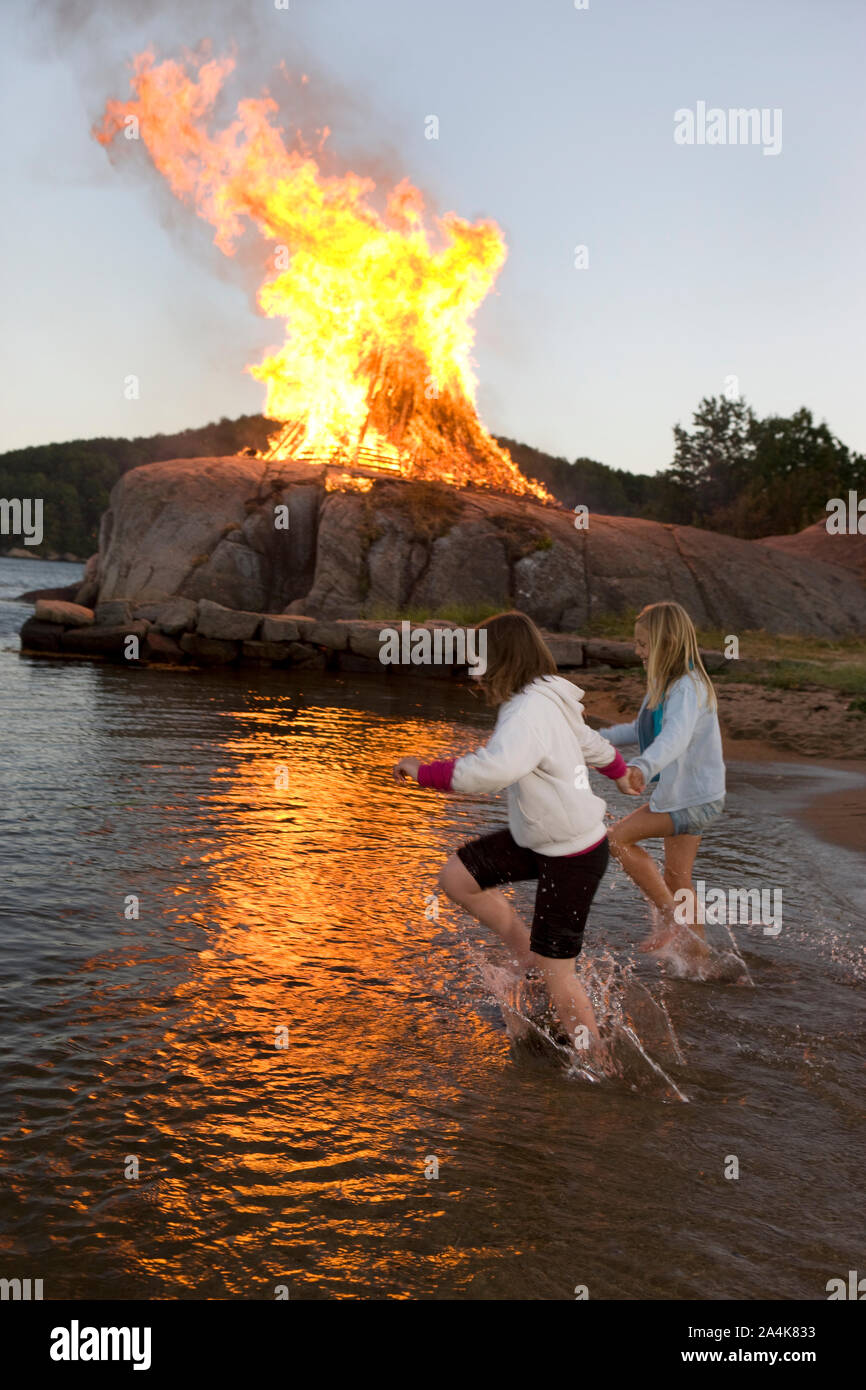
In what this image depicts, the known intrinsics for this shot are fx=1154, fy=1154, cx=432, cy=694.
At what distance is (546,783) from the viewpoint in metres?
4.55

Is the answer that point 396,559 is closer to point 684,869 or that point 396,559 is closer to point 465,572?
point 465,572

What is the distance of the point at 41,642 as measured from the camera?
23.6 m

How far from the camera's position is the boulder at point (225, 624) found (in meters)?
23.5

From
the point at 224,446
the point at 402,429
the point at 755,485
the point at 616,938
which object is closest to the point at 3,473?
the point at 224,446

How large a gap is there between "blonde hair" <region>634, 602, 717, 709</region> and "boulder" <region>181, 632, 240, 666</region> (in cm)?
1832

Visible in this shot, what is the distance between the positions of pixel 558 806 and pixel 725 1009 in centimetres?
172

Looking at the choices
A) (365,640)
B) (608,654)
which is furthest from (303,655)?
(608,654)

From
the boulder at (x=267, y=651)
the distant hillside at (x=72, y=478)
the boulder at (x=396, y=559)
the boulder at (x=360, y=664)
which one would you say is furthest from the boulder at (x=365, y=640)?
the distant hillside at (x=72, y=478)

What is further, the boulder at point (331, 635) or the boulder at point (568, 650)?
the boulder at point (331, 635)

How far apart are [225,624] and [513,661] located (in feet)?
64.3

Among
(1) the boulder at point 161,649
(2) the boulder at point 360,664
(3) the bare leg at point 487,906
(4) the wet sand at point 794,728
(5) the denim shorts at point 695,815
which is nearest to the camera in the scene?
(3) the bare leg at point 487,906

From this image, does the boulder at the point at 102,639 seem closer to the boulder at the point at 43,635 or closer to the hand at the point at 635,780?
the boulder at the point at 43,635

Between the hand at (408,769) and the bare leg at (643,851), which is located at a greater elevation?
the hand at (408,769)

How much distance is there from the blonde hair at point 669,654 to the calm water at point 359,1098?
1514mm
